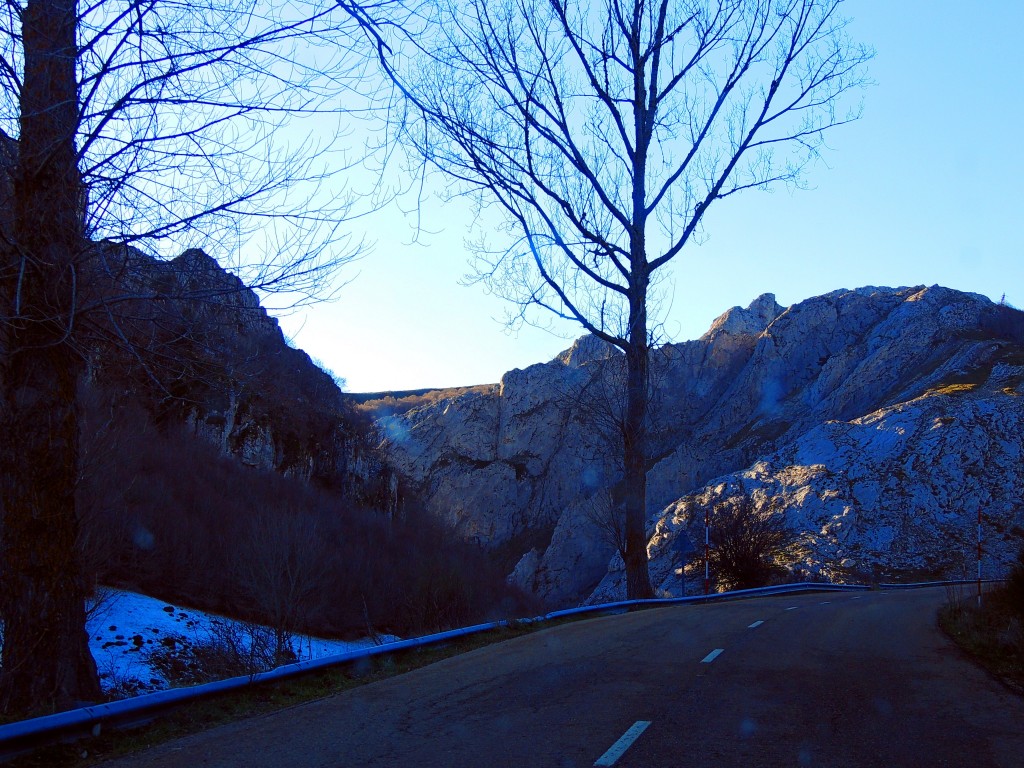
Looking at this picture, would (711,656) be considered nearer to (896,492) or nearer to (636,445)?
(636,445)

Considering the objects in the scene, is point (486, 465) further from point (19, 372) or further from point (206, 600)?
point (19, 372)

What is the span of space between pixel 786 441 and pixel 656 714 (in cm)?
6896

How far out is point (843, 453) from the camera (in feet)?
188

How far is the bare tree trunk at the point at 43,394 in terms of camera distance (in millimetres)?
7836

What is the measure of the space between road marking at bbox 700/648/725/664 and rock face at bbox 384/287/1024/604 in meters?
13.0

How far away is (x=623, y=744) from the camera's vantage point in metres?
6.18

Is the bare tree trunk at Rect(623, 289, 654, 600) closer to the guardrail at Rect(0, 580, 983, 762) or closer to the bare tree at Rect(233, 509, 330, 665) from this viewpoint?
the bare tree at Rect(233, 509, 330, 665)

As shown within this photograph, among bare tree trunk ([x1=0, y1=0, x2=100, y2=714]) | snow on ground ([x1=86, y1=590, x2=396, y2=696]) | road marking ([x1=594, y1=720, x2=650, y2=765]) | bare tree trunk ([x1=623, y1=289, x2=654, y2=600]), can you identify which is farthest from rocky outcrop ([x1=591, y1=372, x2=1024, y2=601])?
bare tree trunk ([x1=0, y1=0, x2=100, y2=714])

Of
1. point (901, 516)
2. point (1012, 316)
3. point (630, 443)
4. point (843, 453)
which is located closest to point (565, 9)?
point (630, 443)

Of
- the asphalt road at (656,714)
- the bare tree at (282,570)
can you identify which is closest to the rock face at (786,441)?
the bare tree at (282,570)

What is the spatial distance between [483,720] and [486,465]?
94.4m

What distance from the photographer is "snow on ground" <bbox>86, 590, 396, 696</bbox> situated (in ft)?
56.7

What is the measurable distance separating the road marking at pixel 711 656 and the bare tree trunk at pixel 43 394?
6125 millimetres

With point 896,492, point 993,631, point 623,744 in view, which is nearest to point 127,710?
point 623,744
